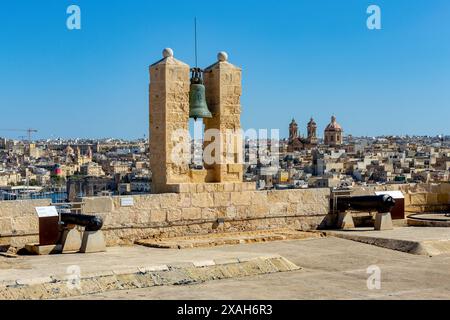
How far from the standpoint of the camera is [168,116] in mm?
11797

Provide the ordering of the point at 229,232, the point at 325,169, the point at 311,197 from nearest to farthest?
the point at 229,232, the point at 311,197, the point at 325,169

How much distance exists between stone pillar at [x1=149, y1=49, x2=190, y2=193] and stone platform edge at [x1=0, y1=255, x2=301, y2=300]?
10.4 ft

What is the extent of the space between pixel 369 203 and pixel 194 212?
2.98m

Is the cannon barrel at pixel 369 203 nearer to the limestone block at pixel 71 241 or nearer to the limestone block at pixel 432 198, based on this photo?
the limestone block at pixel 432 198

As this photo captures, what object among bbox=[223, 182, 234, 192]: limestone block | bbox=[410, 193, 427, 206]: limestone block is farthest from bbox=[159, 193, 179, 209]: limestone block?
bbox=[410, 193, 427, 206]: limestone block

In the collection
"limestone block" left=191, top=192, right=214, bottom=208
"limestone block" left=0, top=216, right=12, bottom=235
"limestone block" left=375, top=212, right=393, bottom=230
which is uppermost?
"limestone block" left=191, top=192, right=214, bottom=208

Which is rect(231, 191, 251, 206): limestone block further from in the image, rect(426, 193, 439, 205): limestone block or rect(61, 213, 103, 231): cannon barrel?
rect(426, 193, 439, 205): limestone block

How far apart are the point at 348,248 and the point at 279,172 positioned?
Result: 278ft

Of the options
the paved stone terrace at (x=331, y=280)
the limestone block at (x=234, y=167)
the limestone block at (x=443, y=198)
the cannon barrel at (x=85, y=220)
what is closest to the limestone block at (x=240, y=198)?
the limestone block at (x=234, y=167)

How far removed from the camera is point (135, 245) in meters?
11.2

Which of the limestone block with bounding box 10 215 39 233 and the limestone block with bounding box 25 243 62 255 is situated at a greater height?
the limestone block with bounding box 10 215 39 233

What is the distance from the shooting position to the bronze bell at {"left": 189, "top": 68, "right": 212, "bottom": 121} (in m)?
12.2
